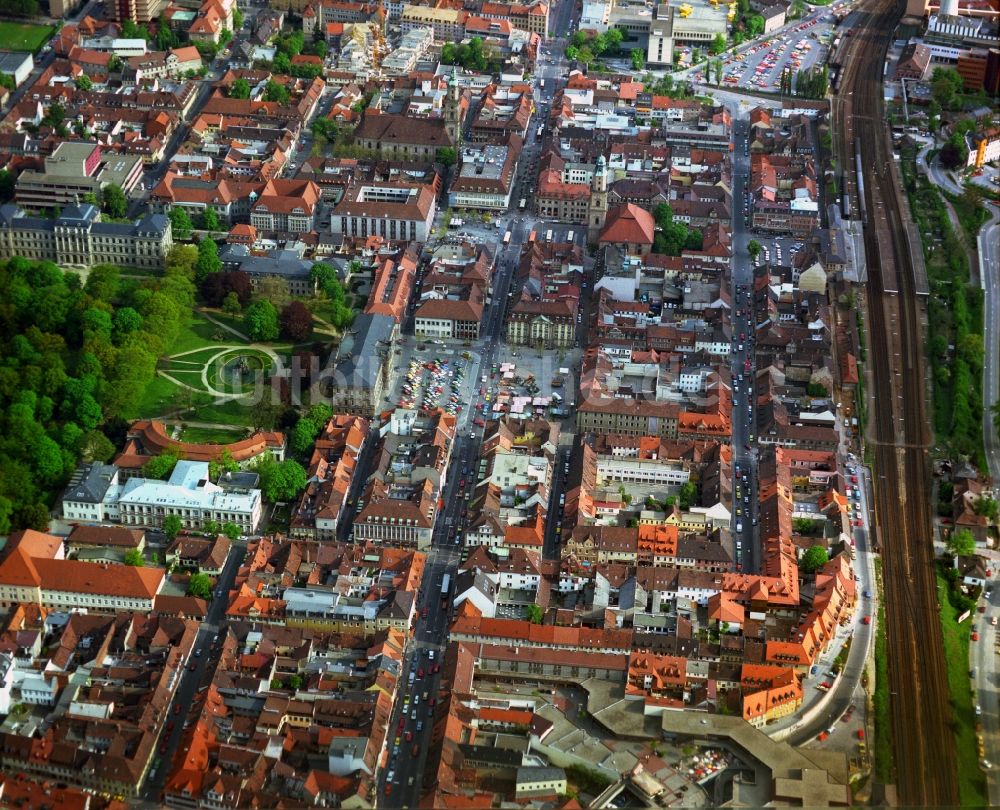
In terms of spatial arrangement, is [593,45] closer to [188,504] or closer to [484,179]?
[484,179]

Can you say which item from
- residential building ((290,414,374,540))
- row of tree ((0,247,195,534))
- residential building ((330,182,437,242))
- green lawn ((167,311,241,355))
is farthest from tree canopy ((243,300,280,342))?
residential building ((330,182,437,242))

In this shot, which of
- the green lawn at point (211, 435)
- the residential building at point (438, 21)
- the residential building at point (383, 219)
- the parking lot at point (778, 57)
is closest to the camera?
the green lawn at point (211, 435)

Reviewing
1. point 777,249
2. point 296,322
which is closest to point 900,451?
point 777,249

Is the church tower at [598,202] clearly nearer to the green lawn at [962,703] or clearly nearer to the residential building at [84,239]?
the residential building at [84,239]

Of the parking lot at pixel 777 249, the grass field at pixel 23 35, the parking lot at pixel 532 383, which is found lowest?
the grass field at pixel 23 35

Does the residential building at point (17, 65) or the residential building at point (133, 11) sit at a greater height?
the residential building at point (133, 11)

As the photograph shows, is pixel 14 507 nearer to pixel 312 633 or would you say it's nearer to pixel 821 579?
pixel 312 633

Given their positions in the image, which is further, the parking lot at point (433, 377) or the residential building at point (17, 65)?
the residential building at point (17, 65)

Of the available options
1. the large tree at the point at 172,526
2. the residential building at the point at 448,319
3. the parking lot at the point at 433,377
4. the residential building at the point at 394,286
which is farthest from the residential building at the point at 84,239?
the large tree at the point at 172,526

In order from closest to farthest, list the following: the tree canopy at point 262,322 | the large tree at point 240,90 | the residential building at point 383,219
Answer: the tree canopy at point 262,322
the residential building at point 383,219
the large tree at point 240,90
